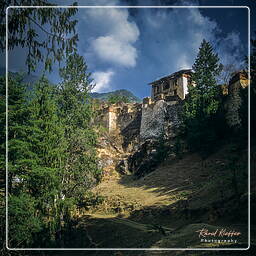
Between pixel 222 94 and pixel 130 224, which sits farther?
pixel 222 94

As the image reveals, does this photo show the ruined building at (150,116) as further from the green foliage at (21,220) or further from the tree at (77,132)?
the green foliage at (21,220)

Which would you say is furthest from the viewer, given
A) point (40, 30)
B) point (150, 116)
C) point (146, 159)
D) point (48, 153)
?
point (150, 116)

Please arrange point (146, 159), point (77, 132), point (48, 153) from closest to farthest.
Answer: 1. point (48, 153)
2. point (77, 132)
3. point (146, 159)

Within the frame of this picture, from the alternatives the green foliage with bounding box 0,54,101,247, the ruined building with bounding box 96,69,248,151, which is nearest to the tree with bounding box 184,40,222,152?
the ruined building with bounding box 96,69,248,151

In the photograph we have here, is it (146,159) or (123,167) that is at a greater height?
(146,159)

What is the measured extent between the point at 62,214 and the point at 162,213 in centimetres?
489

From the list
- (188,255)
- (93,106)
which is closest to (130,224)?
(188,255)

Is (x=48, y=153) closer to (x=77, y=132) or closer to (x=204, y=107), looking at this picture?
(x=77, y=132)

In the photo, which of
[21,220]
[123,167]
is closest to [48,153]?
[21,220]

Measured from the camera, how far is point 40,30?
13.5 feet

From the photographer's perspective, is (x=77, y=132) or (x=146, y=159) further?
(x=146, y=159)

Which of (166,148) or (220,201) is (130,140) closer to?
(166,148)

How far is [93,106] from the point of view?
12672mm

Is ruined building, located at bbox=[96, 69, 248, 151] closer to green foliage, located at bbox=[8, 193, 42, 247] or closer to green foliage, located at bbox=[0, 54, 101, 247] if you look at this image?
green foliage, located at bbox=[0, 54, 101, 247]
